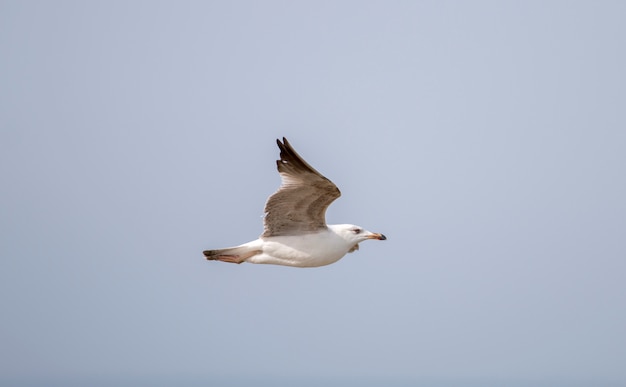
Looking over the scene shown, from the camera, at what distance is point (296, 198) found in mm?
20828

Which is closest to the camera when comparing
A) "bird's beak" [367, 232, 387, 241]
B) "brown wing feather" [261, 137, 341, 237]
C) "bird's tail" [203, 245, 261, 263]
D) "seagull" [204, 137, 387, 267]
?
"brown wing feather" [261, 137, 341, 237]

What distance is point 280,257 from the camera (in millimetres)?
21250

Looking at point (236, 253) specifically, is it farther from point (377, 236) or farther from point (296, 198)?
A: point (377, 236)

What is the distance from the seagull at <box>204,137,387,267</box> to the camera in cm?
2072

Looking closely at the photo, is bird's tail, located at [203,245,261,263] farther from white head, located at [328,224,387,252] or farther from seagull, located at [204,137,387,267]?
white head, located at [328,224,387,252]

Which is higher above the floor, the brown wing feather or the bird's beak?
the brown wing feather

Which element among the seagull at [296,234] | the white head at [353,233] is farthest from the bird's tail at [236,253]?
the white head at [353,233]

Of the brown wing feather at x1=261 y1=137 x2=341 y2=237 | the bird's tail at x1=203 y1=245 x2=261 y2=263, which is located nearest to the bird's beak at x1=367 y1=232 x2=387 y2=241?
the brown wing feather at x1=261 y1=137 x2=341 y2=237

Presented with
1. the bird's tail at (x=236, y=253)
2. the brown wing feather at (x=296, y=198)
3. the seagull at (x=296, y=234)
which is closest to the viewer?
the brown wing feather at (x=296, y=198)

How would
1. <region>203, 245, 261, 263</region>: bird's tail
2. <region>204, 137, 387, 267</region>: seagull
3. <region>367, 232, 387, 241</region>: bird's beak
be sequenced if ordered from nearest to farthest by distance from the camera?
<region>204, 137, 387, 267</region>: seagull
<region>203, 245, 261, 263</region>: bird's tail
<region>367, 232, 387, 241</region>: bird's beak

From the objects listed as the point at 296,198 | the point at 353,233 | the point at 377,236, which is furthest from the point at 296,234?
the point at 377,236

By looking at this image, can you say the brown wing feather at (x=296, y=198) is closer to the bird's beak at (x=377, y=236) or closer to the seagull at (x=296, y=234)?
the seagull at (x=296, y=234)

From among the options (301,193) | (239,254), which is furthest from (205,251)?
(301,193)

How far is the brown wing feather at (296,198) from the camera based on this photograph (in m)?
20.5
